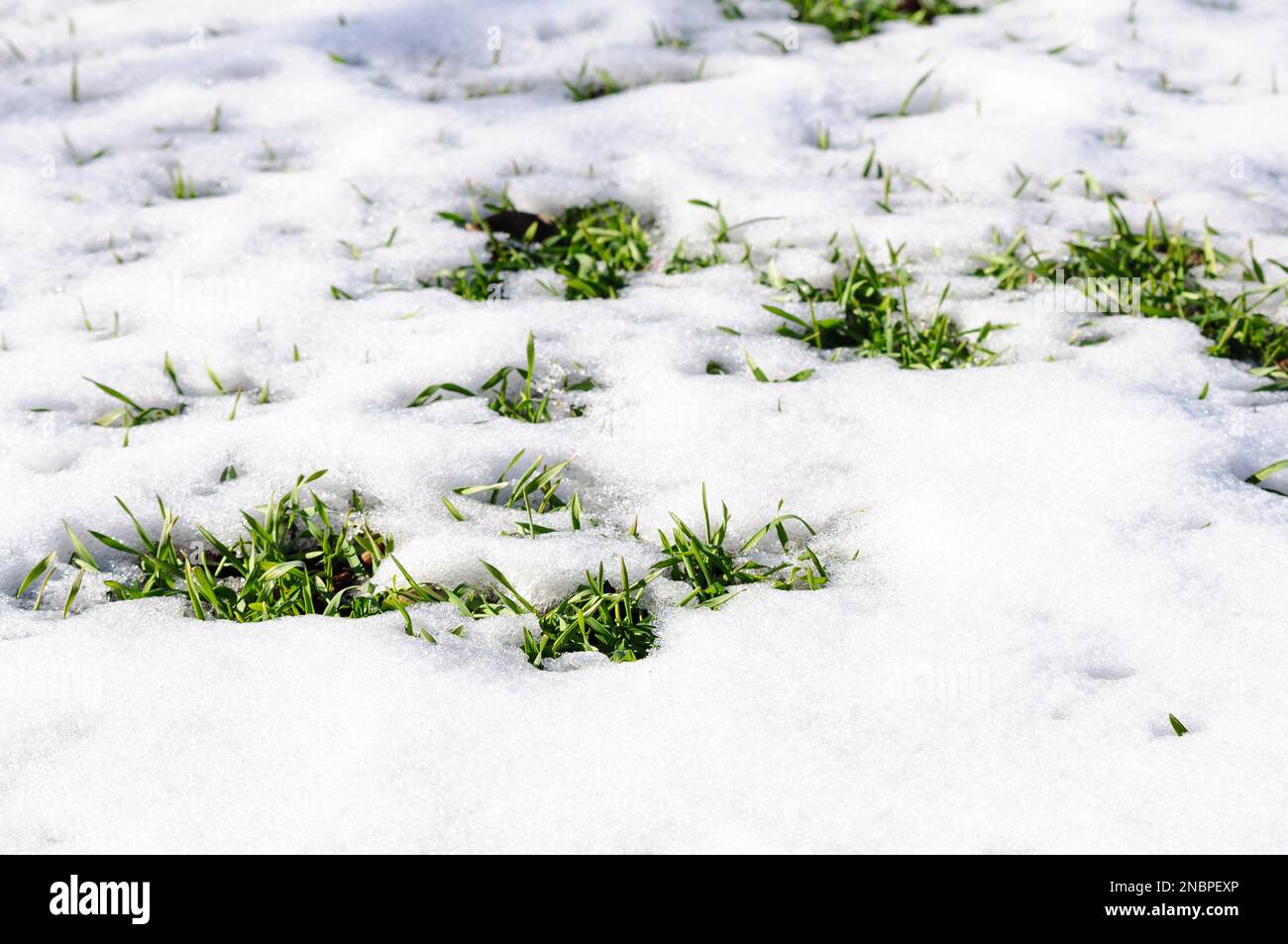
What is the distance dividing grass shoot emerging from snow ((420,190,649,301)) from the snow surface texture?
0.24ft

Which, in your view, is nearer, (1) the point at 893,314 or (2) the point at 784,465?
(2) the point at 784,465

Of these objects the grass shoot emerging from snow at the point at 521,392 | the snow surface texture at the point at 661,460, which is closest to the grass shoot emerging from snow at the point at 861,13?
the snow surface texture at the point at 661,460

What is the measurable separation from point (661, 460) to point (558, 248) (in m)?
0.93

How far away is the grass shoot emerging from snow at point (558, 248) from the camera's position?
2.56 metres

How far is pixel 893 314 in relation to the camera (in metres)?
2.45

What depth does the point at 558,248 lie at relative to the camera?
271cm

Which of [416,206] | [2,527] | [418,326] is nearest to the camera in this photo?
[2,527]

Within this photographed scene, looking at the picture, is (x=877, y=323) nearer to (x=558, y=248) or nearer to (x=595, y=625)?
(x=558, y=248)

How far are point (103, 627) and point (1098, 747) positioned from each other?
146cm

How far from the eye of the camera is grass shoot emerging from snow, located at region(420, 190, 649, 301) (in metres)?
2.56

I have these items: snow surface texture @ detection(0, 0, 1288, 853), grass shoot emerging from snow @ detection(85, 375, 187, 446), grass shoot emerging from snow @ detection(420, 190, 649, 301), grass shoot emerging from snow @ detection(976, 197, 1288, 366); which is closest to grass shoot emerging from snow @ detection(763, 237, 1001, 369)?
snow surface texture @ detection(0, 0, 1288, 853)
